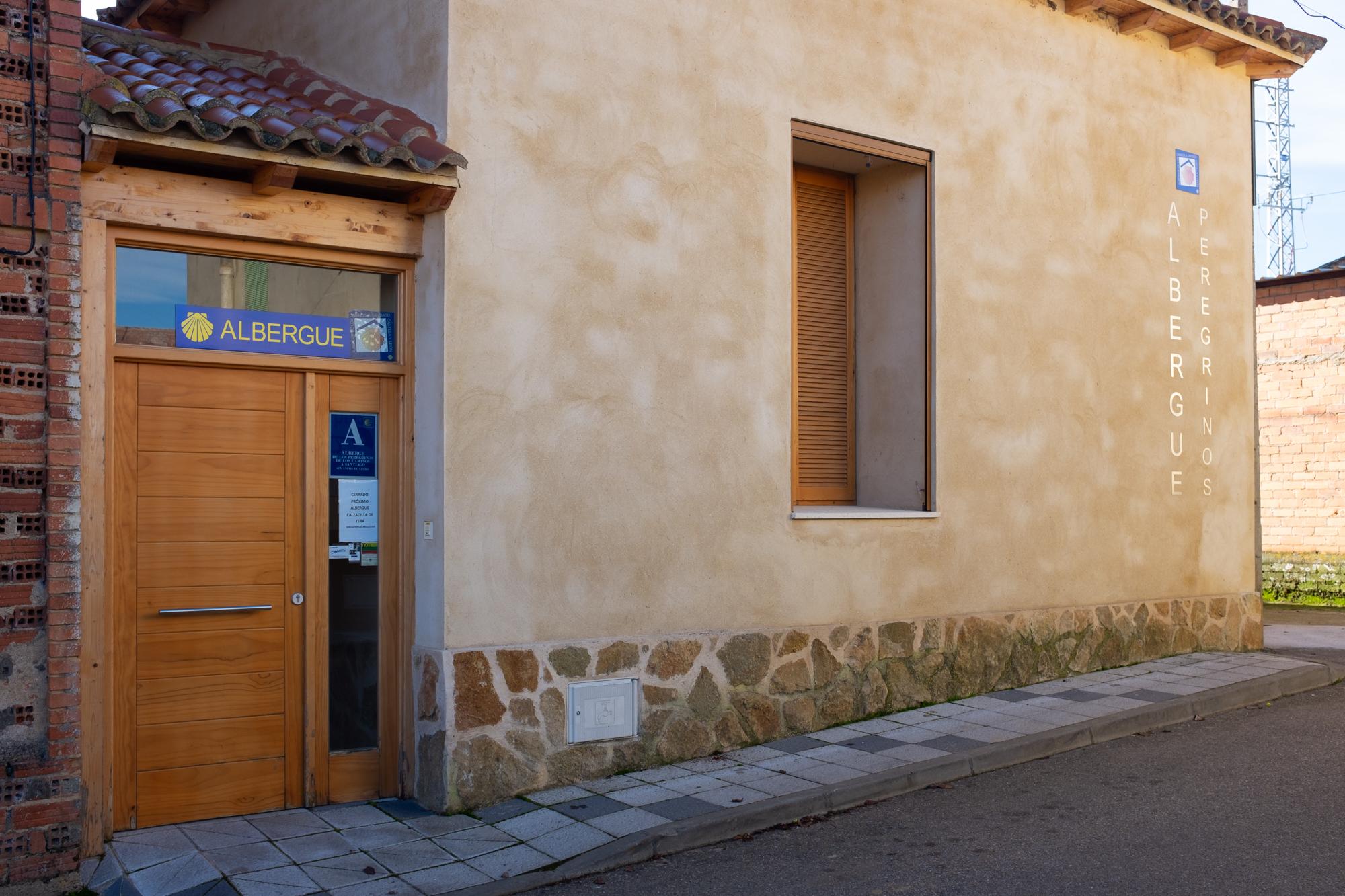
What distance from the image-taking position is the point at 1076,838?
6285 millimetres

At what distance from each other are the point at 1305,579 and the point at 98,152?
16352mm

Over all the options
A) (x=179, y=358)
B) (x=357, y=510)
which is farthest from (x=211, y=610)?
(x=179, y=358)

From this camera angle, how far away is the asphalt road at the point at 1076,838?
18.5 ft

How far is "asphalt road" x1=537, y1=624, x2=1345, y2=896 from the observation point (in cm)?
565

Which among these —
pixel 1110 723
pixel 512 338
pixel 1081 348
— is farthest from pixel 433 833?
pixel 1081 348

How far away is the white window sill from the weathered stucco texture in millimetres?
78

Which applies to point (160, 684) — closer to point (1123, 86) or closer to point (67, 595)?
point (67, 595)

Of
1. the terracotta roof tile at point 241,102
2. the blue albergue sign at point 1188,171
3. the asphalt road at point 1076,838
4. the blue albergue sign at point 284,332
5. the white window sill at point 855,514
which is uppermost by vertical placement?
the blue albergue sign at point 1188,171

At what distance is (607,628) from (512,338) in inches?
73.0

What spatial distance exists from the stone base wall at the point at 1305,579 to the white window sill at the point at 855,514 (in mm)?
9543

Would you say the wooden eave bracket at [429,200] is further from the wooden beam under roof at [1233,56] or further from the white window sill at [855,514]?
the wooden beam under roof at [1233,56]

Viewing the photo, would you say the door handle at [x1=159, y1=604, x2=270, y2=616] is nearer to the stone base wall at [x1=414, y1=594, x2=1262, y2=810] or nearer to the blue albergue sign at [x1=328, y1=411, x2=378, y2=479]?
the blue albergue sign at [x1=328, y1=411, x2=378, y2=479]

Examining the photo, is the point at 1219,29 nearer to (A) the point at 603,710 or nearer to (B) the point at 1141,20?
(B) the point at 1141,20

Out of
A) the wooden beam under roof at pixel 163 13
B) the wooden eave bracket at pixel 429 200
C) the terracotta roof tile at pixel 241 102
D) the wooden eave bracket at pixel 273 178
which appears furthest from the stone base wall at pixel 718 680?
the wooden beam under roof at pixel 163 13
